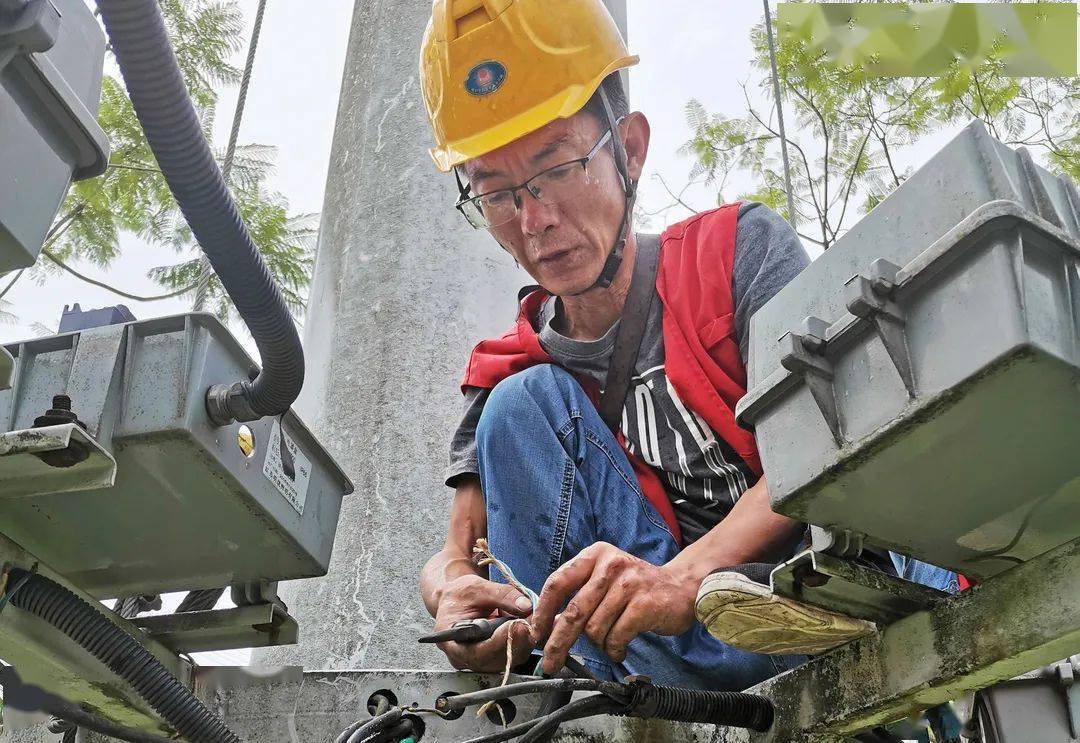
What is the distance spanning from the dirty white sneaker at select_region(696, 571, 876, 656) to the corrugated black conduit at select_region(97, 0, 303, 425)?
2.25 feet

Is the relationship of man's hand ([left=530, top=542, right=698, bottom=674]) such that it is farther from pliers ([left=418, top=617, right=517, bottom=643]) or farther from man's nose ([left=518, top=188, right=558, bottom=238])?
man's nose ([left=518, top=188, right=558, bottom=238])

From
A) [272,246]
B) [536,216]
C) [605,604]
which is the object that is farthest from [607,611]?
[272,246]

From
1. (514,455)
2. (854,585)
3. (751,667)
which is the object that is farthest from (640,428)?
(854,585)

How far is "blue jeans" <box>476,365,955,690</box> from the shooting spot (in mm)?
2043

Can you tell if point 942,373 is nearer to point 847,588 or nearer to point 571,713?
point 847,588

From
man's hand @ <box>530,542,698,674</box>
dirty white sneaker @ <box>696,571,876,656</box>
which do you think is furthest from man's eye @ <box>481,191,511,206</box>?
dirty white sneaker @ <box>696,571,876,656</box>

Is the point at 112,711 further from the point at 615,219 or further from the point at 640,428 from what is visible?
the point at 615,219

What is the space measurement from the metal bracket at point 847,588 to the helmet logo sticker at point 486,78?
58.0 inches

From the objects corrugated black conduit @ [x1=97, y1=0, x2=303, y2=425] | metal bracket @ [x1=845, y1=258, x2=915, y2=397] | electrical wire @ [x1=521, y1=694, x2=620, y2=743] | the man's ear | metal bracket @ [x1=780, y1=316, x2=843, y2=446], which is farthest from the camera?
the man's ear

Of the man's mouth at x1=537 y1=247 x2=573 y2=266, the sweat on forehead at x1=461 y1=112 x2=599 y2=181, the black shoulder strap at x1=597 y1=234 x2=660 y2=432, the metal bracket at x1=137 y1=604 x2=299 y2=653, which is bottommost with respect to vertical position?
the metal bracket at x1=137 y1=604 x2=299 y2=653

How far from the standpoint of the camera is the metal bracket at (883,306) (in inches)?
55.8

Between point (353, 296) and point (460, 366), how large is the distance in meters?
0.41

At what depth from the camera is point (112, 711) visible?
1.94m

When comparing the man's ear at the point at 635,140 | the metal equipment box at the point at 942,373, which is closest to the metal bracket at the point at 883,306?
the metal equipment box at the point at 942,373
